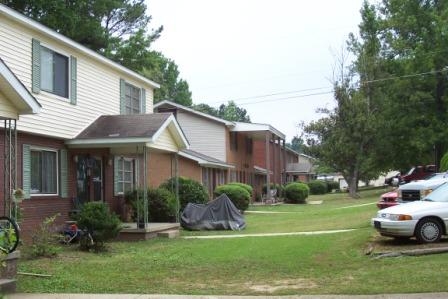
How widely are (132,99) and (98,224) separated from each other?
986 cm

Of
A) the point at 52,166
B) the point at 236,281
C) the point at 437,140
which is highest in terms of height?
the point at 437,140

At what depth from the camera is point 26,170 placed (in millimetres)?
16922

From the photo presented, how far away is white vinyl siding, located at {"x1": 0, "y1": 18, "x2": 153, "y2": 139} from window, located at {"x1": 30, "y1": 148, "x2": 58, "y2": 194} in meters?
0.66

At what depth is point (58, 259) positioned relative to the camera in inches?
547

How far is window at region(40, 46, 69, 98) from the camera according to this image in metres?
17.9

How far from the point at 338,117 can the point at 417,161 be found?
24.7ft

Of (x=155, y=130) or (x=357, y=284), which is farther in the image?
(x=155, y=130)

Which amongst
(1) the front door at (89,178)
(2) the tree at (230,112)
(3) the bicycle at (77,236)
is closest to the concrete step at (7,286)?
(3) the bicycle at (77,236)

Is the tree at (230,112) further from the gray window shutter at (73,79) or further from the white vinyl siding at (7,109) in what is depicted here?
the white vinyl siding at (7,109)

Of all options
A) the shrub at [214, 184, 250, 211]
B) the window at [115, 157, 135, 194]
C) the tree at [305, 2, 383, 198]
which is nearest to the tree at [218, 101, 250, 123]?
the tree at [305, 2, 383, 198]

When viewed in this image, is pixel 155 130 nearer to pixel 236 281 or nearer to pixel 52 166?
pixel 52 166

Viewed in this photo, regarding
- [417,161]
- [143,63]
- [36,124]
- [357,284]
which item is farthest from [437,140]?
[357,284]

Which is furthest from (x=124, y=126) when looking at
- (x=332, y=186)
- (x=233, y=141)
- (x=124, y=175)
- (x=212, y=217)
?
(x=332, y=186)

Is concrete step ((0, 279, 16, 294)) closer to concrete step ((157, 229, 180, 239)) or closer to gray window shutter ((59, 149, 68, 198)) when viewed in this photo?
gray window shutter ((59, 149, 68, 198))
